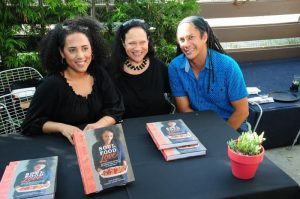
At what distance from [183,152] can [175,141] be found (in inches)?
2.7

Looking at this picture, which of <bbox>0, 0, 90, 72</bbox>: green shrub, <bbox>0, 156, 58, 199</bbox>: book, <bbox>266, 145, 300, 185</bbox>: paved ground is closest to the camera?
Answer: <bbox>0, 156, 58, 199</bbox>: book

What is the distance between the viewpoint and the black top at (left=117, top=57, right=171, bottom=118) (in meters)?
1.96

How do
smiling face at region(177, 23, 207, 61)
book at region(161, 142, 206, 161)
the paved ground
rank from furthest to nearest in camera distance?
the paved ground → smiling face at region(177, 23, 207, 61) → book at region(161, 142, 206, 161)

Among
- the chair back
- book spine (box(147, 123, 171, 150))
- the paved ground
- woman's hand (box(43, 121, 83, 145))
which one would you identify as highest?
book spine (box(147, 123, 171, 150))

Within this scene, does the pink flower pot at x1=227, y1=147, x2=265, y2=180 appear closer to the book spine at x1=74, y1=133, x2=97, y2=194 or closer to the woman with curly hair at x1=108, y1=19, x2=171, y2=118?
the book spine at x1=74, y1=133, x2=97, y2=194

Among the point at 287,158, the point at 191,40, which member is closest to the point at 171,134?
the point at 191,40

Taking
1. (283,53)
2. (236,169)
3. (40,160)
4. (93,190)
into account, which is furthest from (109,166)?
(283,53)

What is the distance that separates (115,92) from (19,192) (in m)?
0.86

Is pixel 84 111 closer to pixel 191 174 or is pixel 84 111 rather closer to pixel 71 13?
pixel 191 174

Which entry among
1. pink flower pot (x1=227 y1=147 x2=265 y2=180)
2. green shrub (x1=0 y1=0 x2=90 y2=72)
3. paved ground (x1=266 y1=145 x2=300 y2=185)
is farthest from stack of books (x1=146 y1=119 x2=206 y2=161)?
green shrub (x1=0 y1=0 x2=90 y2=72)

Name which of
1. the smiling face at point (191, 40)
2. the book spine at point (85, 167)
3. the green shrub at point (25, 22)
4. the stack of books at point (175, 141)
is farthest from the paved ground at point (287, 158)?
the green shrub at point (25, 22)

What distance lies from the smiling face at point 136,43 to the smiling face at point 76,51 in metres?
0.32

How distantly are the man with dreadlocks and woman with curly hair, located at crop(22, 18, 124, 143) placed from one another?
17.6 inches

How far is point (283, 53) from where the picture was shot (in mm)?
4355
